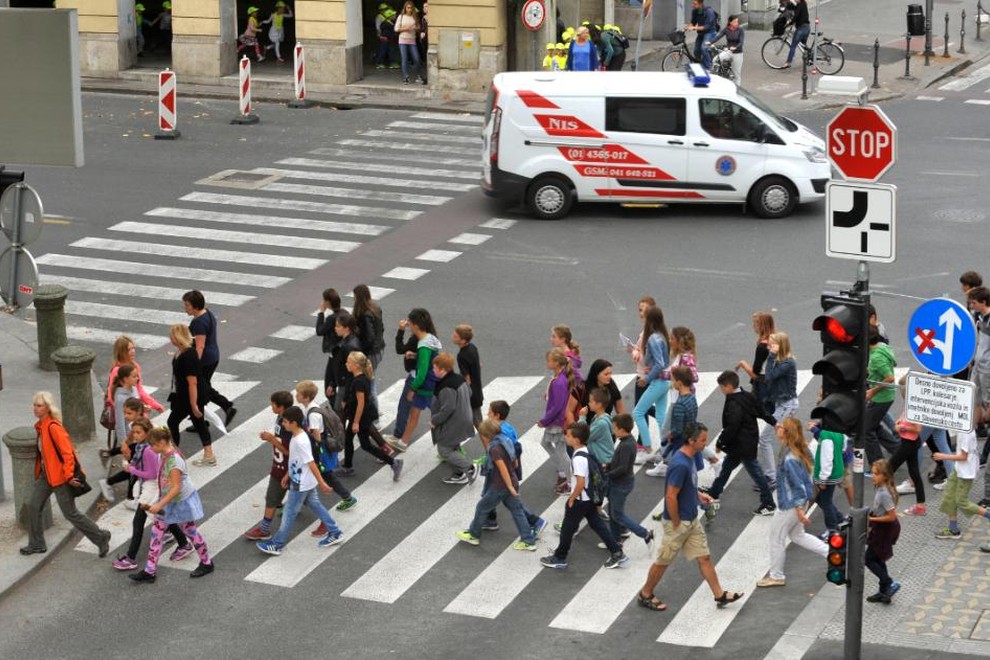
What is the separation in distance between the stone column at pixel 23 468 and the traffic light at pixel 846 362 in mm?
6579

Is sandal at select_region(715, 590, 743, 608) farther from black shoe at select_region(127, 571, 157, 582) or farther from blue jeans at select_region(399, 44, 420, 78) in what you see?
blue jeans at select_region(399, 44, 420, 78)

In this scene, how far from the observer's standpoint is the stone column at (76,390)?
15.3m

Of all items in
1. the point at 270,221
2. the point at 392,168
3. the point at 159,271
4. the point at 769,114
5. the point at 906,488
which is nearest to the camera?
the point at 906,488

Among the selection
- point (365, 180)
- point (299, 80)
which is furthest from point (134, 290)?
point (299, 80)

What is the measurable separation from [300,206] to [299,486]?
11.8 meters

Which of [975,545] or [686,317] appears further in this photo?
[686,317]

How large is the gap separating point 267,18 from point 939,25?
54.8 ft

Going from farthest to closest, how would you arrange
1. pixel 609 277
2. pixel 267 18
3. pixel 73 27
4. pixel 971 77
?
1. pixel 267 18
2. pixel 971 77
3. pixel 609 277
4. pixel 73 27

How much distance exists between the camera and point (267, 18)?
1528 inches

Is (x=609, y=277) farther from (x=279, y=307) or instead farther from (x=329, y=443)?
(x=329, y=443)

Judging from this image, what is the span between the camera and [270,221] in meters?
23.6

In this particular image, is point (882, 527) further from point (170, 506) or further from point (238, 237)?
point (238, 237)

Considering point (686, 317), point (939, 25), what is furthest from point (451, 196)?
point (939, 25)

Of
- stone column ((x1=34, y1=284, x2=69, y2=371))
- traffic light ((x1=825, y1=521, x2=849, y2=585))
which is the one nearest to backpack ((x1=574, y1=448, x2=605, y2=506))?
traffic light ((x1=825, y1=521, x2=849, y2=585))
